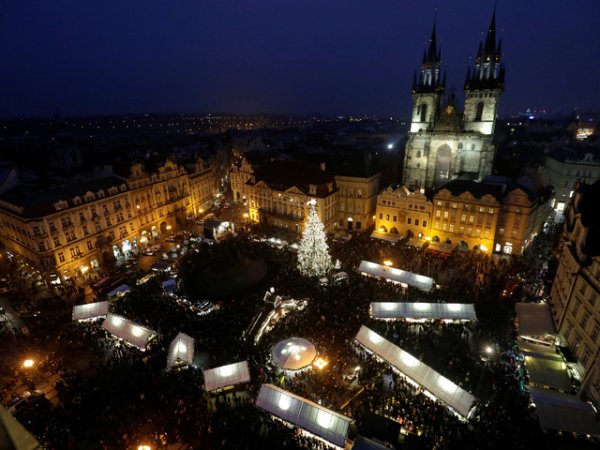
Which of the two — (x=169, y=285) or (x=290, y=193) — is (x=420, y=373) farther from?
(x=290, y=193)

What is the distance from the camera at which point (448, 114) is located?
54625 millimetres

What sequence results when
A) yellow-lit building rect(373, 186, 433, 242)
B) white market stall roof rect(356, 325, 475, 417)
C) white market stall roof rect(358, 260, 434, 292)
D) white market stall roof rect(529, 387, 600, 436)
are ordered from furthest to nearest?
yellow-lit building rect(373, 186, 433, 242), white market stall roof rect(358, 260, 434, 292), white market stall roof rect(356, 325, 475, 417), white market stall roof rect(529, 387, 600, 436)

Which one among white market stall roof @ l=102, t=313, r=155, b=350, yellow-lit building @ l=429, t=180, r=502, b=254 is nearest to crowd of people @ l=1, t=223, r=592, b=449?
white market stall roof @ l=102, t=313, r=155, b=350

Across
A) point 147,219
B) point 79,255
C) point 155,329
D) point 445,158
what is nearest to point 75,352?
point 155,329

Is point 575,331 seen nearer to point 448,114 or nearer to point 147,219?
point 448,114

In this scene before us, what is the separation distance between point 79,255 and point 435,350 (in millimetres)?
43443

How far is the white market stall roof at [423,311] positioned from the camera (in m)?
30.0

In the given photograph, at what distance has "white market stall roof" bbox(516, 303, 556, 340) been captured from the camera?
90.3ft

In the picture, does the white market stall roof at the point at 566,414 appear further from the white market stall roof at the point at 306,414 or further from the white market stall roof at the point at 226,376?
the white market stall roof at the point at 226,376

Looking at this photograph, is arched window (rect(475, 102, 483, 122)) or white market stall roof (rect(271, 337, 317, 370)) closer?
white market stall roof (rect(271, 337, 317, 370))

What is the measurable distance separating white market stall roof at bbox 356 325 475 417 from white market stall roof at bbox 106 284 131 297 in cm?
2608

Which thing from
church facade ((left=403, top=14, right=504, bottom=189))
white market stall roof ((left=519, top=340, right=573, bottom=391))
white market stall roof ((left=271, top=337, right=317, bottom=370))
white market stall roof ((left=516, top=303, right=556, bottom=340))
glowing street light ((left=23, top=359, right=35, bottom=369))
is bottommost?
glowing street light ((left=23, top=359, right=35, bottom=369))

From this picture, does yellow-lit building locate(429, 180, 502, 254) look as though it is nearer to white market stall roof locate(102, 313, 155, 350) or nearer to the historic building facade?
the historic building facade

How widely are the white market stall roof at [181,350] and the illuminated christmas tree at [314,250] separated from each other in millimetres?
15301
